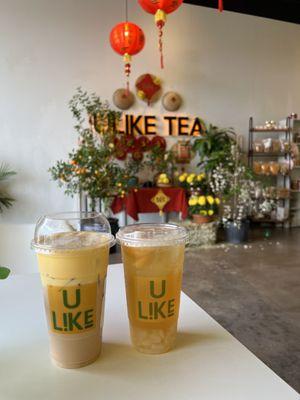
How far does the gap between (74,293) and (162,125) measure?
4.88m

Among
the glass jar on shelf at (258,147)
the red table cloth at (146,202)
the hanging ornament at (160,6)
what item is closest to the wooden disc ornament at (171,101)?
the red table cloth at (146,202)

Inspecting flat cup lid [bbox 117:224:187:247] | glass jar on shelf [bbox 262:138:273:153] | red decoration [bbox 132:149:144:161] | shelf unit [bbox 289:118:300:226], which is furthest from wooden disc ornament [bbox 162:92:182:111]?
flat cup lid [bbox 117:224:187:247]

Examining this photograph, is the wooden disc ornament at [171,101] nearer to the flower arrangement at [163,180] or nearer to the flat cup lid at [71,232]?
the flower arrangement at [163,180]

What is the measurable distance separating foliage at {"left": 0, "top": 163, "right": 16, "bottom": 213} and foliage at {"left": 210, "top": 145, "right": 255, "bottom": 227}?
291 centimetres

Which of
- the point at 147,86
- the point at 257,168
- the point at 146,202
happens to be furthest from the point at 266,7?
the point at 146,202

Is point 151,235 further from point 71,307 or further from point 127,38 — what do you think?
point 127,38

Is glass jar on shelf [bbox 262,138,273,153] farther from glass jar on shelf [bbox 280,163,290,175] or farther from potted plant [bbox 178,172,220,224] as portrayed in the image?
potted plant [bbox 178,172,220,224]

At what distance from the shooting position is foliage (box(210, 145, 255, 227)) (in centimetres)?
464

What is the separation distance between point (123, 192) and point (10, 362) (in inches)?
146

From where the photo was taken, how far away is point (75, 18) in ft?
15.3

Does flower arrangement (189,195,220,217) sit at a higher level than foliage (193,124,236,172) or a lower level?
lower

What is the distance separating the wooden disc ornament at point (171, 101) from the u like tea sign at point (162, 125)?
0.14 meters

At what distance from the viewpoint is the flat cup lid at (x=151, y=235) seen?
1.99ft

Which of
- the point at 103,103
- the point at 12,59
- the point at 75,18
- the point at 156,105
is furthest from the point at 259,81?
the point at 12,59
